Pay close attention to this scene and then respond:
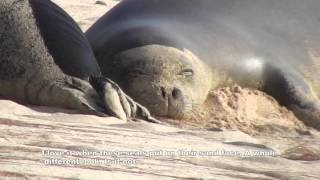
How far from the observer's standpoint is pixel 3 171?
278 centimetres

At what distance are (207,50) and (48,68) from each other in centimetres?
151

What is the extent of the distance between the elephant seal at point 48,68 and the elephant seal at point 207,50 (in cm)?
45

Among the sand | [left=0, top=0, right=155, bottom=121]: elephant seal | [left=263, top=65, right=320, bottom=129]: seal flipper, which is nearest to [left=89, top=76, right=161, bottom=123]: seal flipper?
[left=0, top=0, right=155, bottom=121]: elephant seal

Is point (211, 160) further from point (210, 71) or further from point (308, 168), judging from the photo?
point (210, 71)

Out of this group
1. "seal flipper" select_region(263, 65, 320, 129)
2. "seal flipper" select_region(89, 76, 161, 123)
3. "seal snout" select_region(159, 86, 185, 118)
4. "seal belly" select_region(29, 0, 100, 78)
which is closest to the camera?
"seal flipper" select_region(89, 76, 161, 123)

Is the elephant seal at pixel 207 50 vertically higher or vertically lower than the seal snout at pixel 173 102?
higher

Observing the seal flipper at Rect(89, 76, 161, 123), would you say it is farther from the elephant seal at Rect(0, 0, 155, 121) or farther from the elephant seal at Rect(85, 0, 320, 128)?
the elephant seal at Rect(85, 0, 320, 128)

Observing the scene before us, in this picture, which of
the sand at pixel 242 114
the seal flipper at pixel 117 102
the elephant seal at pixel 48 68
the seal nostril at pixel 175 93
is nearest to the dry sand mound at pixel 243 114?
the sand at pixel 242 114

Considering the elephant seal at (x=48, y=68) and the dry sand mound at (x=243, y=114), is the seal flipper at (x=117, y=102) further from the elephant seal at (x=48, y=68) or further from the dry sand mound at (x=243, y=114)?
the dry sand mound at (x=243, y=114)

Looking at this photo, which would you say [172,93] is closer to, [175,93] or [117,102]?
[175,93]

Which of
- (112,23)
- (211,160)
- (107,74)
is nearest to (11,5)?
(107,74)

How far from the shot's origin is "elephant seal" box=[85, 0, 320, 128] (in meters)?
5.07

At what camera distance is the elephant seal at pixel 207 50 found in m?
5.07

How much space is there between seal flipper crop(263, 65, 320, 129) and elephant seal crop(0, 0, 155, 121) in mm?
1369
